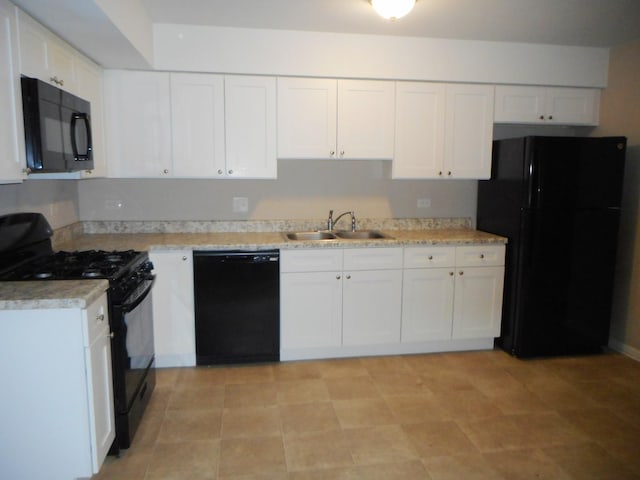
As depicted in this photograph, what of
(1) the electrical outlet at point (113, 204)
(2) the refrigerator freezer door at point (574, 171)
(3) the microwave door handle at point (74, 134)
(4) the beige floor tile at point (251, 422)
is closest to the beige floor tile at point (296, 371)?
(4) the beige floor tile at point (251, 422)

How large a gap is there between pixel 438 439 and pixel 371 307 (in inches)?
44.4

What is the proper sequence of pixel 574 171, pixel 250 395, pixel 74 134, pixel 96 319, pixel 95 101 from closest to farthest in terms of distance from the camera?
pixel 96 319, pixel 74 134, pixel 250 395, pixel 95 101, pixel 574 171

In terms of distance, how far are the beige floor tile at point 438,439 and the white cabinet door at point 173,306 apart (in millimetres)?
1597

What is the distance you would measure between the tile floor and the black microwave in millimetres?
1460

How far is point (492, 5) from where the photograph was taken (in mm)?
2736

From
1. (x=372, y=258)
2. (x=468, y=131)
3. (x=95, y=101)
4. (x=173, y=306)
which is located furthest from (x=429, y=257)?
(x=95, y=101)

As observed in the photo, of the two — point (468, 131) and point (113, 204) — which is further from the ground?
point (468, 131)

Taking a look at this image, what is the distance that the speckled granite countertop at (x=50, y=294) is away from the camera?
178 centimetres

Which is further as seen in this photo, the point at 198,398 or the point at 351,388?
the point at 351,388

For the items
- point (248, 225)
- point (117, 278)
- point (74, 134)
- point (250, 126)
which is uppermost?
point (250, 126)

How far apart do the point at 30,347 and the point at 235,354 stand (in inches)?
63.1

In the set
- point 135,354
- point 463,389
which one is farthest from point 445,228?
point 135,354

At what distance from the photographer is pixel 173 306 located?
10.4ft

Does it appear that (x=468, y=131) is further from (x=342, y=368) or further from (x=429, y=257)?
(x=342, y=368)
